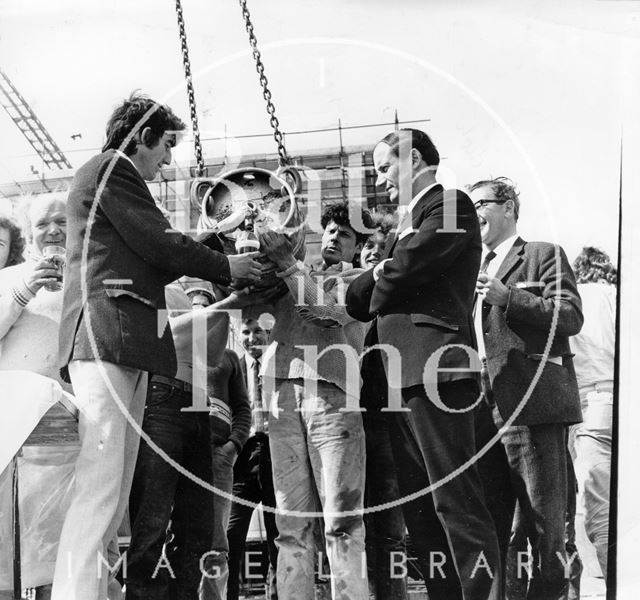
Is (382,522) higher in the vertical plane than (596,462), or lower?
lower

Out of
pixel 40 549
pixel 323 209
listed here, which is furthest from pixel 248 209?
pixel 40 549

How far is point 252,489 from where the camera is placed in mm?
3645

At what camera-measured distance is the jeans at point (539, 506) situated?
3.08 meters

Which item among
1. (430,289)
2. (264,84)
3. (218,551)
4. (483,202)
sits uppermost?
(264,84)

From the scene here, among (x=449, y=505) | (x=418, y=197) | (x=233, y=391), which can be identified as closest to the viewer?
(x=449, y=505)

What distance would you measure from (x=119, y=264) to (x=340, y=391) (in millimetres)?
840

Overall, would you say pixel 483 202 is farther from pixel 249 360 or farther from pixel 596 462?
pixel 249 360

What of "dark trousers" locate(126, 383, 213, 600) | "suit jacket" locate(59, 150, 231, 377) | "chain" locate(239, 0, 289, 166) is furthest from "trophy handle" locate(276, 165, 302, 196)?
"dark trousers" locate(126, 383, 213, 600)

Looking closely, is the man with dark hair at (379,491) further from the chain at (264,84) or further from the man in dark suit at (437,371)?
the chain at (264,84)

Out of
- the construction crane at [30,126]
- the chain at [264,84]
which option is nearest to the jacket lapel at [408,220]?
the chain at [264,84]

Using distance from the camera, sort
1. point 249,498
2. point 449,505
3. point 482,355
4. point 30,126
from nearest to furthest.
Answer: point 449,505, point 482,355, point 30,126, point 249,498

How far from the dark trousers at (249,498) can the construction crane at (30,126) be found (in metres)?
1.29

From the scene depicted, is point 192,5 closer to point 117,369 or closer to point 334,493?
point 117,369

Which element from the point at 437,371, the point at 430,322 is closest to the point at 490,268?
the point at 430,322
